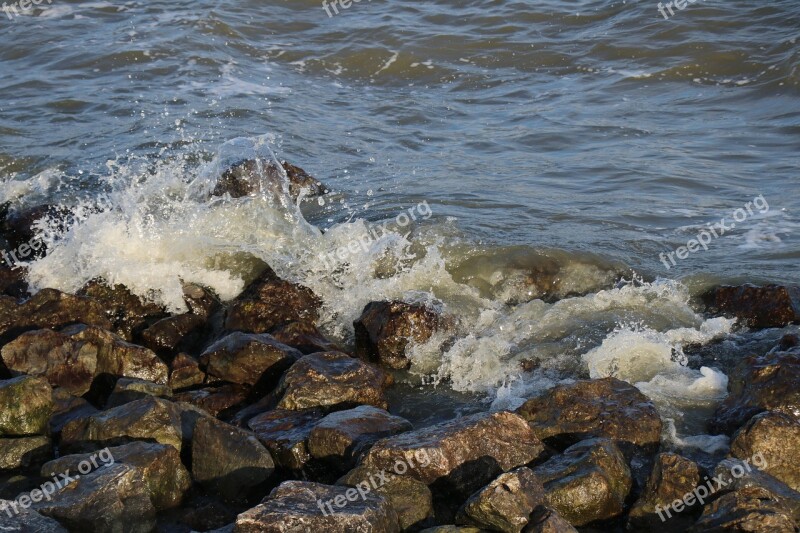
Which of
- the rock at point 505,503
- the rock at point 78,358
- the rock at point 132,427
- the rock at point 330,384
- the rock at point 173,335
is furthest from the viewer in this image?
the rock at point 173,335

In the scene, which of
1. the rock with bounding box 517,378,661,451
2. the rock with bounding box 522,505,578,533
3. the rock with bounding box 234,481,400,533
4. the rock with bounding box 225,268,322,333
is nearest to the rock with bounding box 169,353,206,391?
the rock with bounding box 225,268,322,333

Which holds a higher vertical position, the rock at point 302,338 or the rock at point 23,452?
the rock at point 23,452

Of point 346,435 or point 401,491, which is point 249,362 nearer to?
point 346,435

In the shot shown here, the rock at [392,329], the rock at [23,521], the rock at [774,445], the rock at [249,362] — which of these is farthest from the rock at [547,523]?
the rock at [392,329]

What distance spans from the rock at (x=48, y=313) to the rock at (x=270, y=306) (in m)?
0.94

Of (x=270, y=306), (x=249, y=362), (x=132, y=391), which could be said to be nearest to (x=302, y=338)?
(x=249, y=362)

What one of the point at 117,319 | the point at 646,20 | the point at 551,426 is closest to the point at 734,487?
the point at 551,426

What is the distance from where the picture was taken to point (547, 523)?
4.09 metres

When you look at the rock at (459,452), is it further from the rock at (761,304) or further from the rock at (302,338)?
the rock at (761,304)

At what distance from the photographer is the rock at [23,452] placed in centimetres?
509

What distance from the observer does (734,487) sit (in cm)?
440

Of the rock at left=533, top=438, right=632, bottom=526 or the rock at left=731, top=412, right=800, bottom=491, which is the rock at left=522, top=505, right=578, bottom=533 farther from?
the rock at left=731, top=412, right=800, bottom=491

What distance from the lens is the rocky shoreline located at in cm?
429

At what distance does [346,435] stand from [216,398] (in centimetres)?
124
